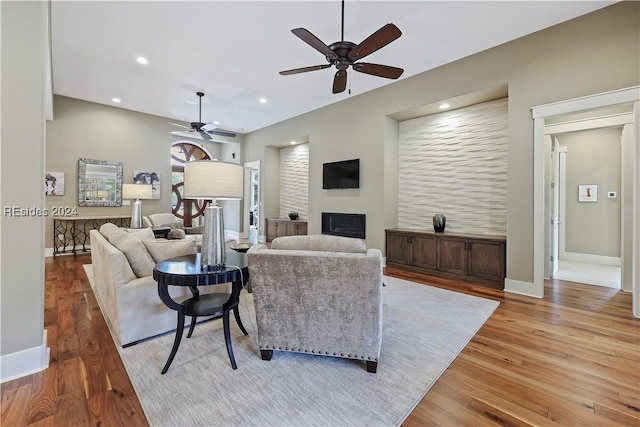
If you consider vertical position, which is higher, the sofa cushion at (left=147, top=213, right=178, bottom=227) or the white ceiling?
the white ceiling

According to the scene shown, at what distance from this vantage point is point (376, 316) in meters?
1.82

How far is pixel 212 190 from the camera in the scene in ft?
6.45

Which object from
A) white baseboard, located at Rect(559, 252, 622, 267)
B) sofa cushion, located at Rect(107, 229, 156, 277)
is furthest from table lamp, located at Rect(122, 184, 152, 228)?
white baseboard, located at Rect(559, 252, 622, 267)

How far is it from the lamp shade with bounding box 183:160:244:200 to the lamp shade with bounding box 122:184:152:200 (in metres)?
4.16

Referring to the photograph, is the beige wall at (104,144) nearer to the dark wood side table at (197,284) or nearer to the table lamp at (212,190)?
the dark wood side table at (197,284)

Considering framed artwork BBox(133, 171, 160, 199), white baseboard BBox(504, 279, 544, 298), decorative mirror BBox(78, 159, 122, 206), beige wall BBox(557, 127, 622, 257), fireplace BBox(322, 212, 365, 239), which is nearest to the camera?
white baseboard BBox(504, 279, 544, 298)

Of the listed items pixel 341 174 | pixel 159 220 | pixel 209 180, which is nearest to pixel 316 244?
pixel 209 180

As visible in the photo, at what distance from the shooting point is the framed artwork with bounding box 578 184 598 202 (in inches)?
205

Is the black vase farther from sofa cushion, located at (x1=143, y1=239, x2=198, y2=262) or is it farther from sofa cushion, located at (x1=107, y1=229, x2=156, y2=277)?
sofa cushion, located at (x1=107, y1=229, x2=156, y2=277)

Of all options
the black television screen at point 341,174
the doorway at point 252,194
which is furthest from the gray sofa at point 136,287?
the doorway at point 252,194

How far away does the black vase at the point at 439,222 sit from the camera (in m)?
4.62

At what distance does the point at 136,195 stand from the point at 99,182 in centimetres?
196

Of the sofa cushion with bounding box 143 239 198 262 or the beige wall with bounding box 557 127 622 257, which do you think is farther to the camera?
the beige wall with bounding box 557 127 622 257

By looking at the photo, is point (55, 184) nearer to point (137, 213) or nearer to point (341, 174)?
point (137, 213)
